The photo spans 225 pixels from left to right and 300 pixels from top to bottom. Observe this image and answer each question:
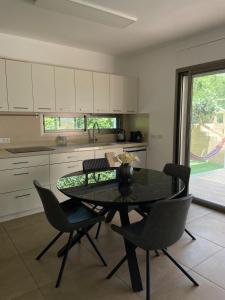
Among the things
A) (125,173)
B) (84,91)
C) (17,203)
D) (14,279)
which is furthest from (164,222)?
(84,91)

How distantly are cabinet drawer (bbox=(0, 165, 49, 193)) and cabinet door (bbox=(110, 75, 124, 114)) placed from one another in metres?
1.75

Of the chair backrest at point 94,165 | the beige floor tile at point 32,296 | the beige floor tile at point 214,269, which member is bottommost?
the beige floor tile at point 32,296

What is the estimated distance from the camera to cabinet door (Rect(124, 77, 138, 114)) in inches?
175

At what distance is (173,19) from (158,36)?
0.61 m

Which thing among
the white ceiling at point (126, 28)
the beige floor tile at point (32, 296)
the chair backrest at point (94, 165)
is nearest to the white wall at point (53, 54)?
the white ceiling at point (126, 28)

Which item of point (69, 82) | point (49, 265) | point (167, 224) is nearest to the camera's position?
point (167, 224)

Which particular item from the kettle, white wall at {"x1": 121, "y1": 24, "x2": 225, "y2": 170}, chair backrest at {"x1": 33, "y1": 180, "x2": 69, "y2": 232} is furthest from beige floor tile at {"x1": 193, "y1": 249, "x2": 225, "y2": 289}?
the kettle

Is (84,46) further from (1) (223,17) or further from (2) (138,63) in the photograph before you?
(1) (223,17)

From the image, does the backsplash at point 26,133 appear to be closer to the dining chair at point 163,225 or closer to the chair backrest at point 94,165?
the chair backrest at point 94,165

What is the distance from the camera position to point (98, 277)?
2025 mm

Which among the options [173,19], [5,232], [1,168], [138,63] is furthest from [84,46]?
[5,232]

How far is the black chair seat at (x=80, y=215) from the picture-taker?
2.03 metres

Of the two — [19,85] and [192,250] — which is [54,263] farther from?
[19,85]

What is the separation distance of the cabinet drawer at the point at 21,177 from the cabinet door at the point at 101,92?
1.47m
